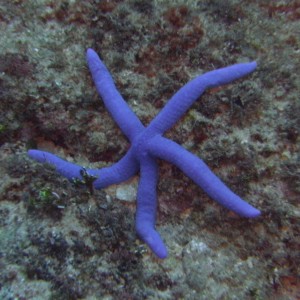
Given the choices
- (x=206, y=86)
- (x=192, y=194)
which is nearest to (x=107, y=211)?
(x=192, y=194)

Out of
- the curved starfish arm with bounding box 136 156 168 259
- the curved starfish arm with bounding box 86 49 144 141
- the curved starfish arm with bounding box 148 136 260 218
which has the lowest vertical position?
the curved starfish arm with bounding box 136 156 168 259

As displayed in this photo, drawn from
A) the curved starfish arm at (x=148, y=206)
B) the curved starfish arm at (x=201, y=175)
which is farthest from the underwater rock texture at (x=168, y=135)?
the curved starfish arm at (x=201, y=175)

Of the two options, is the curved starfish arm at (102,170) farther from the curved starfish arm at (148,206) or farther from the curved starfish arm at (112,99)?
the curved starfish arm at (112,99)

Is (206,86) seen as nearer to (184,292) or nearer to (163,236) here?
(163,236)

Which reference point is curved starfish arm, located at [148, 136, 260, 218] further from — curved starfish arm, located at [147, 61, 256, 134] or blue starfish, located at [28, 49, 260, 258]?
curved starfish arm, located at [147, 61, 256, 134]

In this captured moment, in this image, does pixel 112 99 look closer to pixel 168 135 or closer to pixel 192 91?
pixel 168 135

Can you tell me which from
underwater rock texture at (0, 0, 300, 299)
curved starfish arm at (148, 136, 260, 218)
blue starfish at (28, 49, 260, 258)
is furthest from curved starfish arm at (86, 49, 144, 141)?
curved starfish arm at (148, 136, 260, 218)

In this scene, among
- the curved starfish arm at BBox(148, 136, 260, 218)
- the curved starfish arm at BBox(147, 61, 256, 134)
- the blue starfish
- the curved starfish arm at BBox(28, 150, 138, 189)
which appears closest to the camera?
the curved starfish arm at BBox(148, 136, 260, 218)
